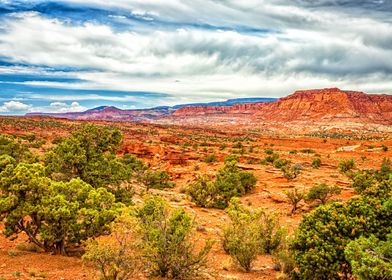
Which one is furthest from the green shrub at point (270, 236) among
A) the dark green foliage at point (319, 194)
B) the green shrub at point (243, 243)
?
the dark green foliage at point (319, 194)

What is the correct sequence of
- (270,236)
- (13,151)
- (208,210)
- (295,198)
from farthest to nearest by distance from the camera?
(13,151) → (208,210) → (295,198) → (270,236)

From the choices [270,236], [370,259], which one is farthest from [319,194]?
[370,259]

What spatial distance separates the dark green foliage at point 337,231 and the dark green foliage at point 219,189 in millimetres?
14901

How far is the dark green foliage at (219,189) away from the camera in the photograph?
81.4ft

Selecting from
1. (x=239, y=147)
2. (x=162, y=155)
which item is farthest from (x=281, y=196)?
(x=239, y=147)

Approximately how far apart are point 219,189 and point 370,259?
19.4 meters

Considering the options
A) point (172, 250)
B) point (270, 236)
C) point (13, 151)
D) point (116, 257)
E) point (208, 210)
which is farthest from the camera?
point (13, 151)

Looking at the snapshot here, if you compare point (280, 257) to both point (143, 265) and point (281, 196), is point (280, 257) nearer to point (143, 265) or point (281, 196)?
point (143, 265)

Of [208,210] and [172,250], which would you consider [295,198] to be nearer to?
[208,210]

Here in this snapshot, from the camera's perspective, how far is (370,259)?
6727 mm

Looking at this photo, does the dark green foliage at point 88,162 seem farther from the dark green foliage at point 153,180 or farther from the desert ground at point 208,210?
the dark green foliage at point 153,180

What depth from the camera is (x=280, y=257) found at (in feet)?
38.2

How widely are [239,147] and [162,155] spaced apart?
15752 millimetres

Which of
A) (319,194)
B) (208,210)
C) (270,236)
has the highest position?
(270,236)
